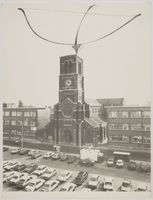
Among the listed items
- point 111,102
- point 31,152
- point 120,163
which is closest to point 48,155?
point 31,152

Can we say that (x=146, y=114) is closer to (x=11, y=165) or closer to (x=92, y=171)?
(x=92, y=171)

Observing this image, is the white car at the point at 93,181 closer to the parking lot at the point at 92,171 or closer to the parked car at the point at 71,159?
the parking lot at the point at 92,171

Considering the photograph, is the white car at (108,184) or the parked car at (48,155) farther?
the parked car at (48,155)

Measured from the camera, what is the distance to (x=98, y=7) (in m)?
2.50

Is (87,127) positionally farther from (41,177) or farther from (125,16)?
(125,16)

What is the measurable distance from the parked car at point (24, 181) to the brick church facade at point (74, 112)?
43 centimetres

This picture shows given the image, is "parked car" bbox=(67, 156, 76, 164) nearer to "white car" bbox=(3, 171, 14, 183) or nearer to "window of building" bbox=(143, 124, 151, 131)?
"white car" bbox=(3, 171, 14, 183)

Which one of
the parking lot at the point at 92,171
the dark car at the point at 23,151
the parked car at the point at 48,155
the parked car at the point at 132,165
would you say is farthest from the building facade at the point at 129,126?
the dark car at the point at 23,151

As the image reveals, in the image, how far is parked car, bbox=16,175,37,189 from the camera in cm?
240

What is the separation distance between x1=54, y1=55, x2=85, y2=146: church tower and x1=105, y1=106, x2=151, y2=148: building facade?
12.2 inches

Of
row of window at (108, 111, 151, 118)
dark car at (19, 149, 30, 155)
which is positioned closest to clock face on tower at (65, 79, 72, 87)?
row of window at (108, 111, 151, 118)

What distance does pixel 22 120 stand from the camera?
2.58m

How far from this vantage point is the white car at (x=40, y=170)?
247cm

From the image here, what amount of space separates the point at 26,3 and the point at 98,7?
0.72 m
